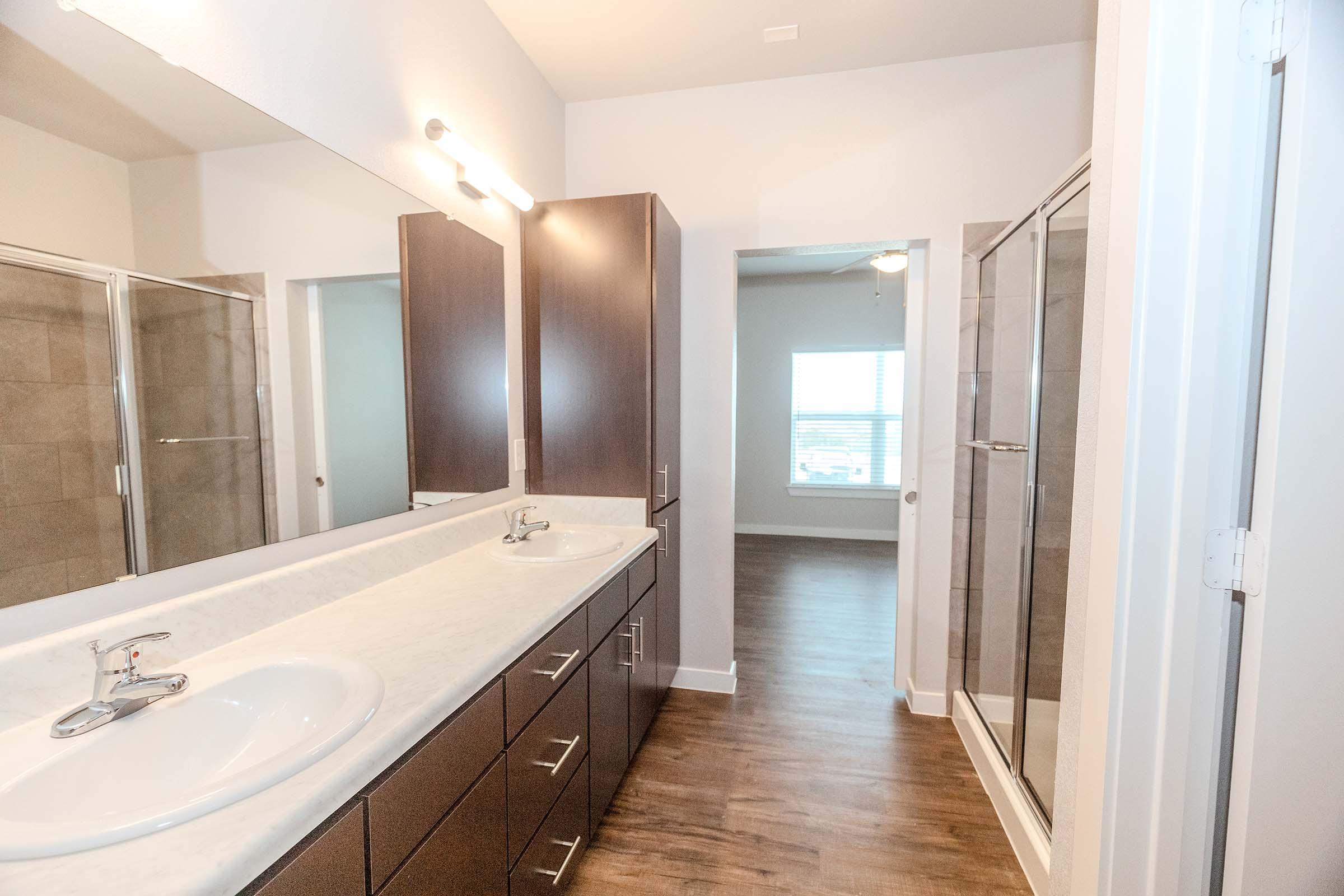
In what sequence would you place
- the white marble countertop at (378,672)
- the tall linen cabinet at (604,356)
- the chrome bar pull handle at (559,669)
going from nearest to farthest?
the white marble countertop at (378,672) → the chrome bar pull handle at (559,669) → the tall linen cabinet at (604,356)

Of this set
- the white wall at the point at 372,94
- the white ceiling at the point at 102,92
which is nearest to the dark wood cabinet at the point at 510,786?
the white wall at the point at 372,94

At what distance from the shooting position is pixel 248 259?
3.85 ft

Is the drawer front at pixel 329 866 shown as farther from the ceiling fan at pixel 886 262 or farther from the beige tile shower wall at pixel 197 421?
the ceiling fan at pixel 886 262

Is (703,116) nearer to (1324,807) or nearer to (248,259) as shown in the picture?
(248,259)

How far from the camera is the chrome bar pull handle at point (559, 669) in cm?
126

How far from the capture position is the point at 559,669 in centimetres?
135

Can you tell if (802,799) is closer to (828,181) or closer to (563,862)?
(563,862)

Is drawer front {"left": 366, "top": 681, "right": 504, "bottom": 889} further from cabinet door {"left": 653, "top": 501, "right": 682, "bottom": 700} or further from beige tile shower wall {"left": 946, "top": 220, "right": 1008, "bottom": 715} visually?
beige tile shower wall {"left": 946, "top": 220, "right": 1008, "bottom": 715}

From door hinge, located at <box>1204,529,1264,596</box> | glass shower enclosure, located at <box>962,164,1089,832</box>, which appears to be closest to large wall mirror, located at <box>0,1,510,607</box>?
door hinge, located at <box>1204,529,1264,596</box>

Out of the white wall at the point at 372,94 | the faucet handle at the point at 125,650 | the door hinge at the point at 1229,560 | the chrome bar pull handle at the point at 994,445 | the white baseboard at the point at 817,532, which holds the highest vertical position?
the white wall at the point at 372,94

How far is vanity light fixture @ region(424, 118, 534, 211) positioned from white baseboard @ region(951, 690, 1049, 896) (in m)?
2.60

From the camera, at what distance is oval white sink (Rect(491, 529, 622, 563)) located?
77.5 inches

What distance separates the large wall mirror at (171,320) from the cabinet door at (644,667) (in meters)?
0.91

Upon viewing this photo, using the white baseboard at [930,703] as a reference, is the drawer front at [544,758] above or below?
above
